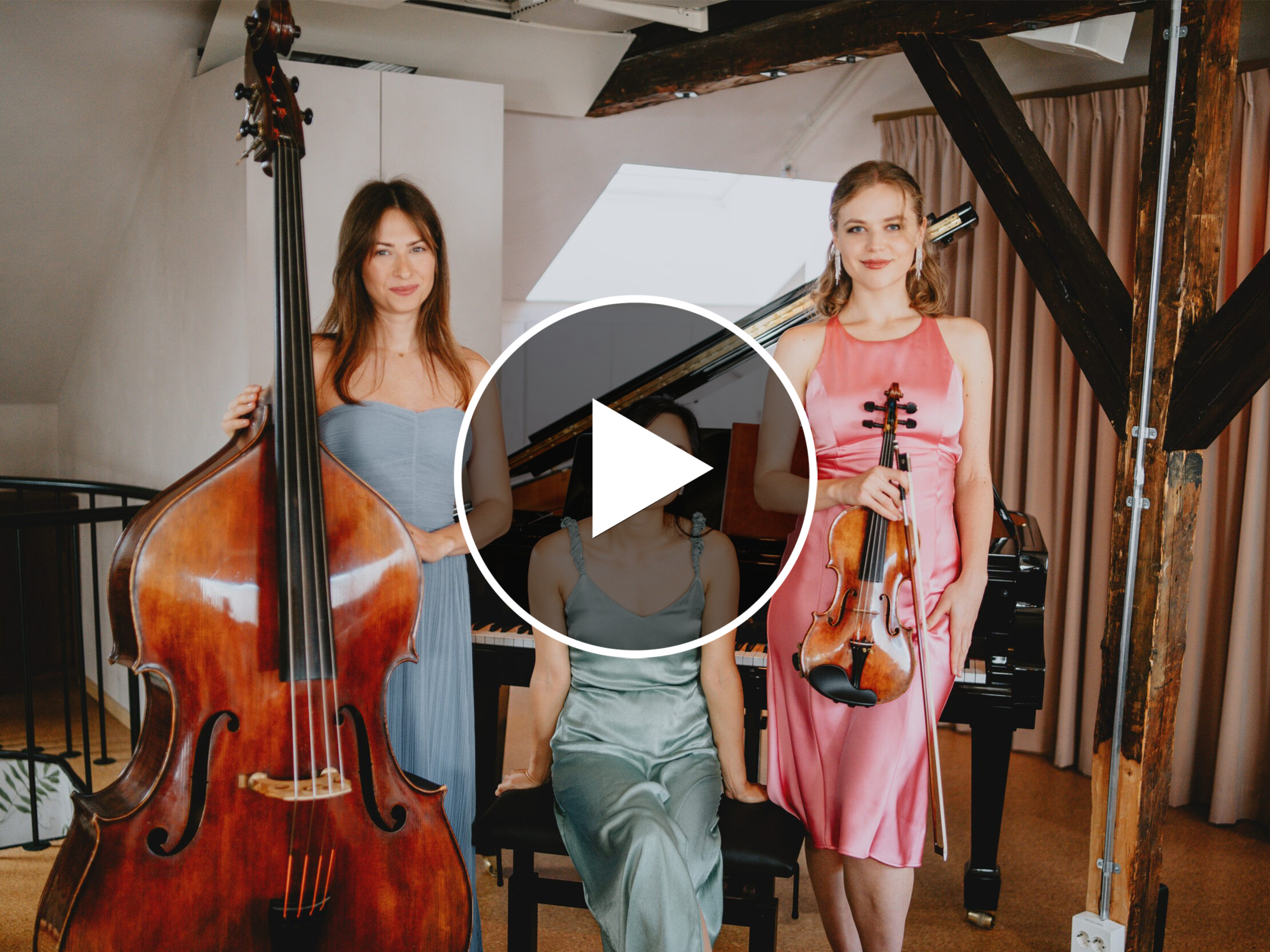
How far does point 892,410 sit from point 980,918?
146 cm

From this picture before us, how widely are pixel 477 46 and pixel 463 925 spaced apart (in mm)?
2375

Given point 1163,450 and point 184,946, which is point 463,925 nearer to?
point 184,946

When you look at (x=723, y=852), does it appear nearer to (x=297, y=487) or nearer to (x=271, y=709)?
(x=271, y=709)

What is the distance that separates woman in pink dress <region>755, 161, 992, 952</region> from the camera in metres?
1.62

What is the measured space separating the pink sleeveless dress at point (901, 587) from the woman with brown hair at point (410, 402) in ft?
1.88

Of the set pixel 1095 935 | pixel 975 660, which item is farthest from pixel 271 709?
pixel 1095 935

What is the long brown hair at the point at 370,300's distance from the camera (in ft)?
5.45

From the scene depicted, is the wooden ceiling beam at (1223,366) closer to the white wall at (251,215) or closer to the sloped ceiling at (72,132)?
the white wall at (251,215)

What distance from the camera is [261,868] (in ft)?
4.64

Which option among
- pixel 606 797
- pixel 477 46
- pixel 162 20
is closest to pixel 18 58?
pixel 162 20

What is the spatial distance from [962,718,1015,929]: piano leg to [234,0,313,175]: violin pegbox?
1.77 m

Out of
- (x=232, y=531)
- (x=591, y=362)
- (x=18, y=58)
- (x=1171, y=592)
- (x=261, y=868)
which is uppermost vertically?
(x=18, y=58)

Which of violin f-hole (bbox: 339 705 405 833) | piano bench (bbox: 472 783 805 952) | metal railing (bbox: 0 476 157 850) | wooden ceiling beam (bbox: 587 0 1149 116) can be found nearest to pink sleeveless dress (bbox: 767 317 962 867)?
piano bench (bbox: 472 783 805 952)

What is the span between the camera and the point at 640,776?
1.70 metres
